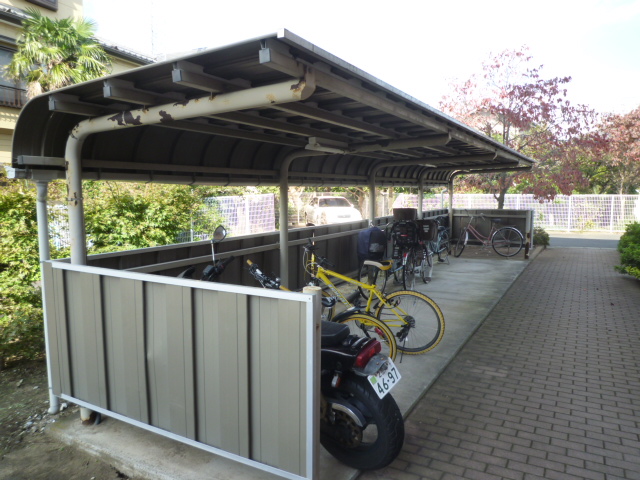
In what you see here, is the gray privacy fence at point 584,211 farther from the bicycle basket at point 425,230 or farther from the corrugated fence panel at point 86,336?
the corrugated fence panel at point 86,336

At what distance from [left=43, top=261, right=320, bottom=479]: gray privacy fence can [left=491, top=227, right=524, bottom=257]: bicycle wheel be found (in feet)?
33.9

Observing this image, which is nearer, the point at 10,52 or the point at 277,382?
the point at 277,382

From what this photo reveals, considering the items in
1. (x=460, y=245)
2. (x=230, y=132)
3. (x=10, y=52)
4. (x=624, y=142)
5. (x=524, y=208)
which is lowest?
(x=460, y=245)

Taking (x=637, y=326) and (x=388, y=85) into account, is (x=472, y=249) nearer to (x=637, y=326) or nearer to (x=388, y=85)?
(x=637, y=326)

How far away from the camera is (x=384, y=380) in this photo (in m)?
2.78

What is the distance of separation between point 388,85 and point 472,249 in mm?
10440

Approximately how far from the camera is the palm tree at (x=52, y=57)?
11.4m

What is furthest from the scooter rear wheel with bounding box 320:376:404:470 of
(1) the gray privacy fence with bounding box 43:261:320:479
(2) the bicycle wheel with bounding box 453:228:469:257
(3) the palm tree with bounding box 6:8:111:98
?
(3) the palm tree with bounding box 6:8:111:98

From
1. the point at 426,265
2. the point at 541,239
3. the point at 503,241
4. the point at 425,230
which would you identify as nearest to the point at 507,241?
the point at 503,241

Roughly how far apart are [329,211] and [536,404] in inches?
610

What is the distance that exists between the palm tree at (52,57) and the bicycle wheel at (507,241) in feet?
37.0

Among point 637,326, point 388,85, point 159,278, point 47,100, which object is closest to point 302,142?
point 388,85

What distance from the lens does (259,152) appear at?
5863 millimetres

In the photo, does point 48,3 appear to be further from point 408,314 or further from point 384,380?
point 384,380
